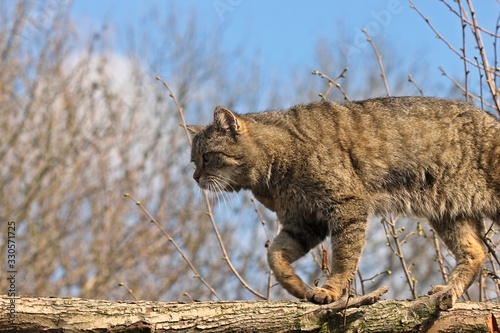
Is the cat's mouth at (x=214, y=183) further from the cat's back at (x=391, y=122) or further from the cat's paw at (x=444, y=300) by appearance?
the cat's paw at (x=444, y=300)

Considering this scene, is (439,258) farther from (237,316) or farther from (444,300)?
(237,316)

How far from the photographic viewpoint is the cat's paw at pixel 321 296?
468 centimetres

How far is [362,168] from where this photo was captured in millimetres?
5262

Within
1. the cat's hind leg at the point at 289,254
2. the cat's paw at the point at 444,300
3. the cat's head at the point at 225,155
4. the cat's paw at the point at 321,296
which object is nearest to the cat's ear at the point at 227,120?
the cat's head at the point at 225,155

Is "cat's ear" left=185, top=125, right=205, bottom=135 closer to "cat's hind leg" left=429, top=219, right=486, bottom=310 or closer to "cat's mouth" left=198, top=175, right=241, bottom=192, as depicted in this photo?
"cat's mouth" left=198, top=175, right=241, bottom=192

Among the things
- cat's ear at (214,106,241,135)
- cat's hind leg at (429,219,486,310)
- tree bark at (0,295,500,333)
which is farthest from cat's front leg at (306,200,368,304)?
cat's ear at (214,106,241,135)

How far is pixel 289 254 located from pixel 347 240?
1.58ft

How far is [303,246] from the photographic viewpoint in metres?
5.38

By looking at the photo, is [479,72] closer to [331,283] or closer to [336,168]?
[336,168]

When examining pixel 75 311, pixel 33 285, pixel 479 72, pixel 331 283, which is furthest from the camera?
pixel 33 285

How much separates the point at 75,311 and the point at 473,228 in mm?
2980

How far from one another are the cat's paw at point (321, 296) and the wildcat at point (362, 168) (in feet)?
1.07

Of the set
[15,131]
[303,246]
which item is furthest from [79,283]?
[303,246]

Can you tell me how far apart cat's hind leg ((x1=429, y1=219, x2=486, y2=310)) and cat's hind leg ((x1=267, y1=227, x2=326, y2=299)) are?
0.94 metres
